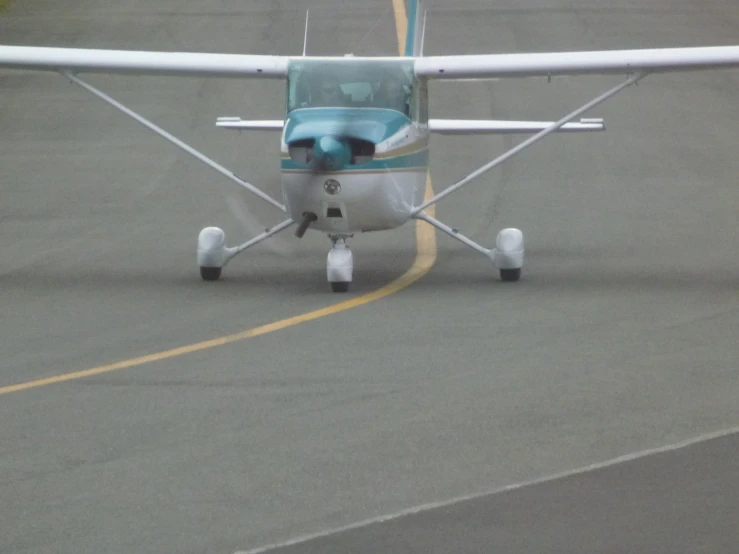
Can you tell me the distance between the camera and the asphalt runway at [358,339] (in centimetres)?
669

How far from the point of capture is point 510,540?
611 cm

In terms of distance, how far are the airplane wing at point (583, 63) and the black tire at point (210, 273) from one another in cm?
239

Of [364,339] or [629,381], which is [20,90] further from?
[629,381]

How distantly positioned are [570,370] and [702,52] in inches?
186

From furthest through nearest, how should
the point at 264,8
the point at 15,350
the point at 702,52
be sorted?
the point at 264,8 < the point at 702,52 < the point at 15,350

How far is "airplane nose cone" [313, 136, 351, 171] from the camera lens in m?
11.3

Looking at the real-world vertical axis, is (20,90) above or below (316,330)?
above

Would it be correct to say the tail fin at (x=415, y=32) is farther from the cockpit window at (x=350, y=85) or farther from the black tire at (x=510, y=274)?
the black tire at (x=510, y=274)

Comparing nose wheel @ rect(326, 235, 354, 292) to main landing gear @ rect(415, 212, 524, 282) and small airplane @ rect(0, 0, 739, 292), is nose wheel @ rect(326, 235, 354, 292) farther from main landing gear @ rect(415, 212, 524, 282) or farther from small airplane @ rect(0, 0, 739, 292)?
main landing gear @ rect(415, 212, 524, 282)

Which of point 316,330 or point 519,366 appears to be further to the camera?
point 316,330

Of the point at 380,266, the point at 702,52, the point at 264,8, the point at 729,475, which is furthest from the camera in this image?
the point at 264,8

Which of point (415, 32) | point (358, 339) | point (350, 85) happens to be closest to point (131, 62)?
point (350, 85)

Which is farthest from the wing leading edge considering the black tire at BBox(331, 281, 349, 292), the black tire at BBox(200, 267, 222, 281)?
the black tire at BBox(331, 281, 349, 292)

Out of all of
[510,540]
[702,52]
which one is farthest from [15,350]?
[702,52]
